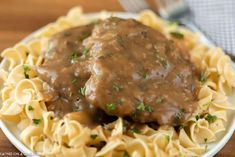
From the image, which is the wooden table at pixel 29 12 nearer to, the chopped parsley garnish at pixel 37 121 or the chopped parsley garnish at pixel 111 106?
the chopped parsley garnish at pixel 37 121

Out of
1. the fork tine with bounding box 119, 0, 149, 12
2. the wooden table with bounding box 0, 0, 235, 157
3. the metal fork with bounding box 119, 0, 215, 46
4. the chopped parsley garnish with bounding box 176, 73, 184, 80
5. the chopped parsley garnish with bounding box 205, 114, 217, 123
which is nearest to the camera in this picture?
the chopped parsley garnish with bounding box 205, 114, 217, 123

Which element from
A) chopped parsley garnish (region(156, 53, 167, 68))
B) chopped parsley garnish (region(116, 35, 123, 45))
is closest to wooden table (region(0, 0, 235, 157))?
chopped parsley garnish (region(116, 35, 123, 45))

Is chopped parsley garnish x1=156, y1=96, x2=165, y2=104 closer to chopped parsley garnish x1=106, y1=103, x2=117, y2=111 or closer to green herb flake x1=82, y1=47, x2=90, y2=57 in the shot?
chopped parsley garnish x1=106, y1=103, x2=117, y2=111

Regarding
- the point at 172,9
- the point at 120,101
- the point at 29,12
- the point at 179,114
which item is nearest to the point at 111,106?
the point at 120,101

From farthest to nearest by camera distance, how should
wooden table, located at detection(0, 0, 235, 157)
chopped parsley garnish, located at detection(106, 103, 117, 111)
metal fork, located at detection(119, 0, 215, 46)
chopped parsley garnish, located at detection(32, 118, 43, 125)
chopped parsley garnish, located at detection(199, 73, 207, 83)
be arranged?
metal fork, located at detection(119, 0, 215, 46), wooden table, located at detection(0, 0, 235, 157), chopped parsley garnish, located at detection(199, 73, 207, 83), chopped parsley garnish, located at detection(32, 118, 43, 125), chopped parsley garnish, located at detection(106, 103, 117, 111)

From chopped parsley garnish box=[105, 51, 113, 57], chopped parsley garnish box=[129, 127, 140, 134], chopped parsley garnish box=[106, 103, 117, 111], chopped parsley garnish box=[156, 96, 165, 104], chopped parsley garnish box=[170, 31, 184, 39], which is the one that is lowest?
chopped parsley garnish box=[129, 127, 140, 134]

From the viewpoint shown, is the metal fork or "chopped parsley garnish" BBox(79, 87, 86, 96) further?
the metal fork

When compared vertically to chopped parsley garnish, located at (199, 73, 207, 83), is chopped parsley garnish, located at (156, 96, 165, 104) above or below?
below
